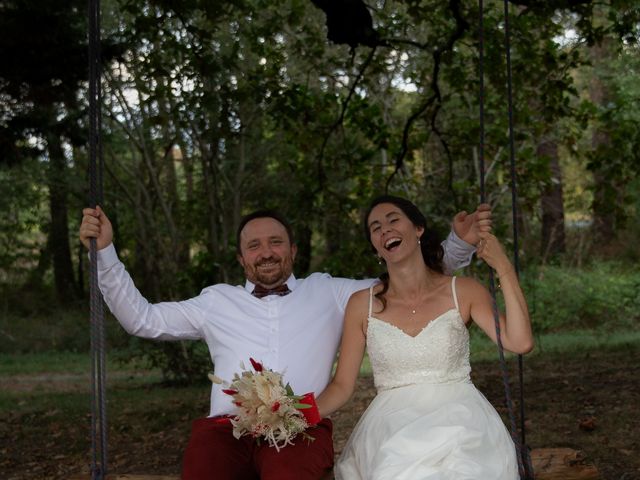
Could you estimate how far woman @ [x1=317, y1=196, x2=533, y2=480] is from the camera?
3.37 meters

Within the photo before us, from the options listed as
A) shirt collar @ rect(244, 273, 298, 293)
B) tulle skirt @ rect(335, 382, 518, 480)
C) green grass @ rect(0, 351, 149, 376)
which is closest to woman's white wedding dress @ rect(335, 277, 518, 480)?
tulle skirt @ rect(335, 382, 518, 480)

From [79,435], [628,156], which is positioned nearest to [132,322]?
[79,435]

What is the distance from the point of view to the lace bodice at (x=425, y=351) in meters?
3.65

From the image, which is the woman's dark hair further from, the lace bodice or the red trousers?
the red trousers

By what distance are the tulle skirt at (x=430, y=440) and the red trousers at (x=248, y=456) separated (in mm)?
152

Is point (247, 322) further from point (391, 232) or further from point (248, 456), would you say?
point (391, 232)

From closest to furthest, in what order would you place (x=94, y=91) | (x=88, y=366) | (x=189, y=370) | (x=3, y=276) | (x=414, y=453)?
1. (x=414, y=453)
2. (x=94, y=91)
3. (x=189, y=370)
4. (x=88, y=366)
5. (x=3, y=276)

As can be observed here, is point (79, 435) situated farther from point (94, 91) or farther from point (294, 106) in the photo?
point (94, 91)

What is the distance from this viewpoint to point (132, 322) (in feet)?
12.6

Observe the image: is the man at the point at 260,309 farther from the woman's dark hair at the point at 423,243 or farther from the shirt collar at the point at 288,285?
the woman's dark hair at the point at 423,243

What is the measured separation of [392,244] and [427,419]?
685mm

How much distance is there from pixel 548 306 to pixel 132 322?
1133cm

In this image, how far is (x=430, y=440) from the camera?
337 cm

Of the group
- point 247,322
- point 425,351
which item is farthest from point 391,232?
point 247,322
